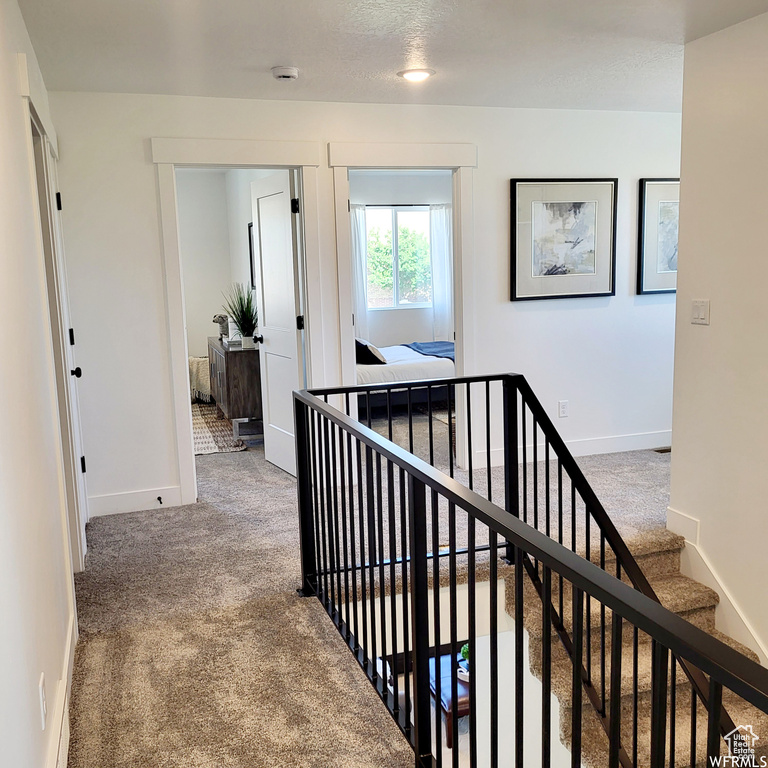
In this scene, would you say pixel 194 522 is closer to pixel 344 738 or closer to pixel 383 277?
pixel 344 738

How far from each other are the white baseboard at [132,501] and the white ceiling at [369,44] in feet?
7.17

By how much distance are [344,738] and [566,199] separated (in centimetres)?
374

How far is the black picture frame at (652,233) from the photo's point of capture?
4.94 meters

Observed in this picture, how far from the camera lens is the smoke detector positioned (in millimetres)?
3498

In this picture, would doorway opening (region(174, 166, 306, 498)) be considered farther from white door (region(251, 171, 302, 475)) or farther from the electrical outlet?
the electrical outlet

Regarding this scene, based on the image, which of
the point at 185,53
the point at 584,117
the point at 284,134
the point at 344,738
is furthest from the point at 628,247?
the point at 344,738

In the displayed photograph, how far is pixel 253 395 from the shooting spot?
243 inches

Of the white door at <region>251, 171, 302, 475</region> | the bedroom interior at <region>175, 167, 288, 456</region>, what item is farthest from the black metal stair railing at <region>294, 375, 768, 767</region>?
the bedroom interior at <region>175, 167, 288, 456</region>

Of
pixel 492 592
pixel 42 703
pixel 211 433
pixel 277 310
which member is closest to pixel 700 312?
pixel 492 592

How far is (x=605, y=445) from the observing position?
16.8 ft

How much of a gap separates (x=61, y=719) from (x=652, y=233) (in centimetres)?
451

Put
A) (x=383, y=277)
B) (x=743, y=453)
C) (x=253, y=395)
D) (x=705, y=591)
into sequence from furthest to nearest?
(x=383, y=277), (x=253, y=395), (x=705, y=591), (x=743, y=453)

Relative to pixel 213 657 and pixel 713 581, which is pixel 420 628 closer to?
pixel 213 657

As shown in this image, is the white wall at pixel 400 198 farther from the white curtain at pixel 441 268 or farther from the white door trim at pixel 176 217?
the white door trim at pixel 176 217
